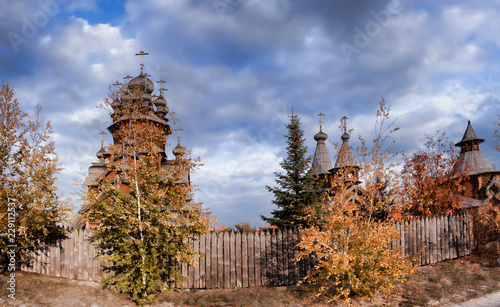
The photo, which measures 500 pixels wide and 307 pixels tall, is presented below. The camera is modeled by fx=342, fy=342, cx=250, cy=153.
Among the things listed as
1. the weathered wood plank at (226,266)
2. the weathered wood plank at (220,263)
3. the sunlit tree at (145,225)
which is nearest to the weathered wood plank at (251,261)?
the weathered wood plank at (226,266)

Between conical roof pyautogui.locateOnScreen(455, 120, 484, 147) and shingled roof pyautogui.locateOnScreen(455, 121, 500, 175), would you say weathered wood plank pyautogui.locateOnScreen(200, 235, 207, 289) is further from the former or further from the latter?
conical roof pyautogui.locateOnScreen(455, 120, 484, 147)

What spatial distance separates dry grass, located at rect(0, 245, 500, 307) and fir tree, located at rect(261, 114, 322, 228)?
7.59 metres

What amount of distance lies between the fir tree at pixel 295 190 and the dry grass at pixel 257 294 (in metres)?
7.59

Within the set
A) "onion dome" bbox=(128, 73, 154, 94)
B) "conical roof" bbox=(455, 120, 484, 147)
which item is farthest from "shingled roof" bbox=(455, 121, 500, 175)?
"onion dome" bbox=(128, 73, 154, 94)

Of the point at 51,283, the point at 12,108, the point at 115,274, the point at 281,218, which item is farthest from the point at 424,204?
the point at 12,108

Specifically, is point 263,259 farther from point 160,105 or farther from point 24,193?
point 160,105

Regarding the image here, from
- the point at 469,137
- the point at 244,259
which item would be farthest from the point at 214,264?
the point at 469,137

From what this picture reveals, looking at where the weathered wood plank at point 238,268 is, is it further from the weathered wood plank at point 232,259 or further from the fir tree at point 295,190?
the fir tree at point 295,190

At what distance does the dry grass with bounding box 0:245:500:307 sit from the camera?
11.9 m

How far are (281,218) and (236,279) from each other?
843cm

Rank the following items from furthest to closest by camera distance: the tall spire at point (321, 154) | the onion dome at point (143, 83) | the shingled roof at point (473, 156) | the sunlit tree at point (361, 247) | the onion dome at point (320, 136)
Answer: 1. the onion dome at point (320, 136)
2. the tall spire at point (321, 154)
3. the shingled roof at point (473, 156)
4. the onion dome at point (143, 83)
5. the sunlit tree at point (361, 247)

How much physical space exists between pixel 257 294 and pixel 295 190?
999 centimetres

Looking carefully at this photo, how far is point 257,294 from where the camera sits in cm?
1298

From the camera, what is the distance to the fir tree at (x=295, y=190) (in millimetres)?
21172
